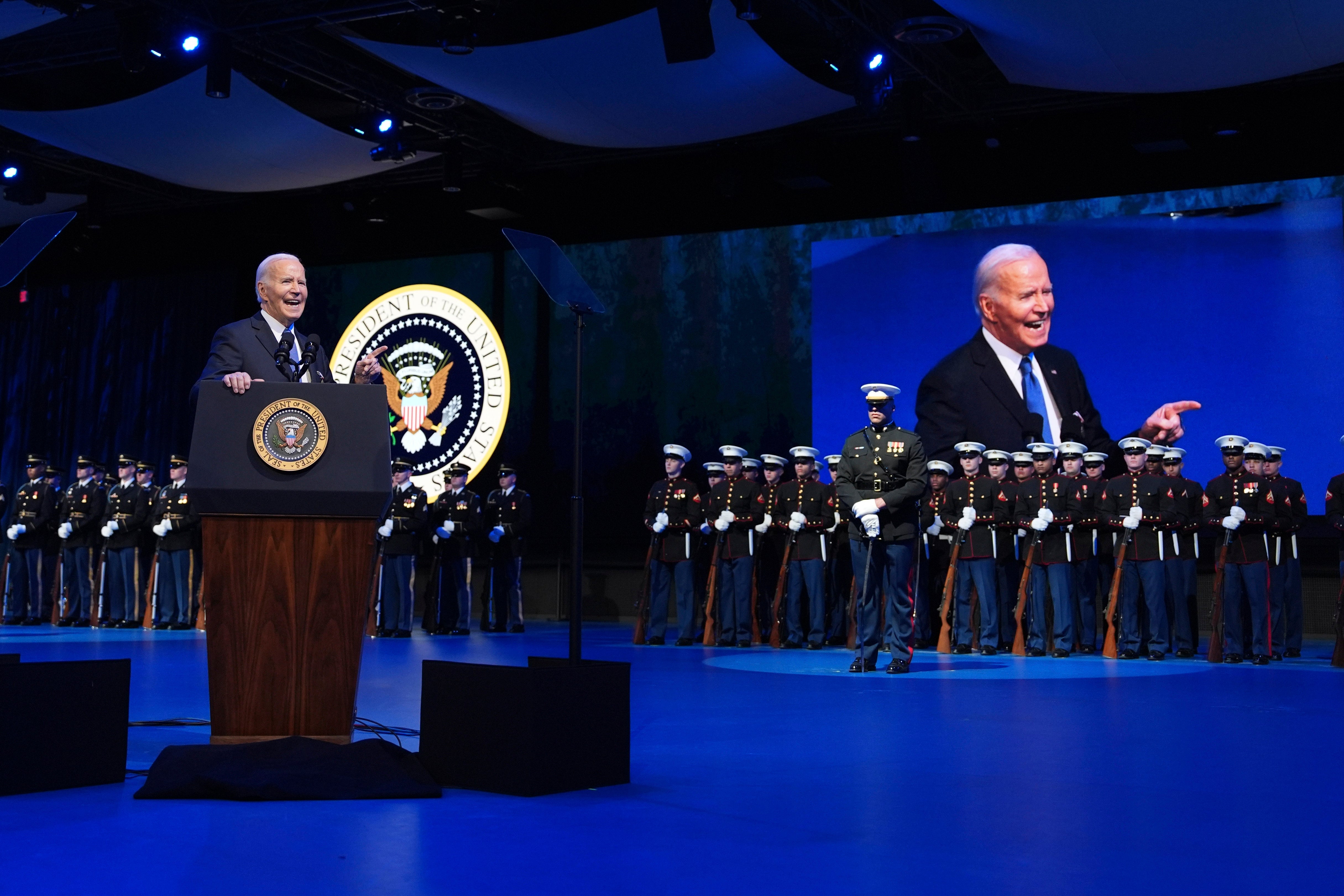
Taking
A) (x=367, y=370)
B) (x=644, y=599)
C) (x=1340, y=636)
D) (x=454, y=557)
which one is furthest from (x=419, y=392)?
(x=367, y=370)

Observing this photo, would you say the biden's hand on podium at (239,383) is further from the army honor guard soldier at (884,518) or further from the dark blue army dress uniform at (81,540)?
the dark blue army dress uniform at (81,540)

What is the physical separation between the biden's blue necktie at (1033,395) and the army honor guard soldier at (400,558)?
5.83 meters

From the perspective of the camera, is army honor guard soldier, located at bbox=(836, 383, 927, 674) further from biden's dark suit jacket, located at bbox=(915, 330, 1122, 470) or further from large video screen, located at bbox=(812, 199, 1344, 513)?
large video screen, located at bbox=(812, 199, 1344, 513)

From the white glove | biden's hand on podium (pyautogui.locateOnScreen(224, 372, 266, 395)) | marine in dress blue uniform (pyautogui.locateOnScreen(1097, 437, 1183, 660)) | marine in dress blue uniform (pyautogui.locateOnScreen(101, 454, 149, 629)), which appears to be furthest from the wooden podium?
marine in dress blue uniform (pyautogui.locateOnScreen(101, 454, 149, 629))

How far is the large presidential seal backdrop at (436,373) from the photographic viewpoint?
49.5 ft

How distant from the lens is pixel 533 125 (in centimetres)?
1243

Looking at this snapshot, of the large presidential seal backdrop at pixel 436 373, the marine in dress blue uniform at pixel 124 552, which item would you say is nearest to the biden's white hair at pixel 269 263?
the marine in dress blue uniform at pixel 124 552

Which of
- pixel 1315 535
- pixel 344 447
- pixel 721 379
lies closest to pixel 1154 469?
pixel 1315 535

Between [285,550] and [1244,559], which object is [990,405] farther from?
[285,550]

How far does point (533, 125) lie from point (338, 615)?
917 cm

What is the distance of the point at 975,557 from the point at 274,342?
6.99 metres

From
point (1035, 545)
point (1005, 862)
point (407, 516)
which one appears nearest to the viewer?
point (1005, 862)

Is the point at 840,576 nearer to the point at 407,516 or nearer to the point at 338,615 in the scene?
the point at 407,516

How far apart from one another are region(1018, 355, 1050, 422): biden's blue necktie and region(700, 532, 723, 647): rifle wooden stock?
324 centimetres
